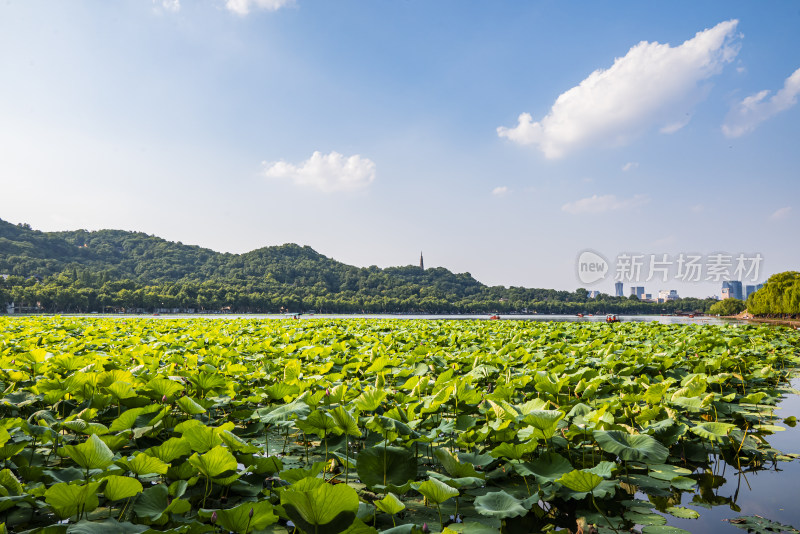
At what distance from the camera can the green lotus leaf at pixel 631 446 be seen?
229cm

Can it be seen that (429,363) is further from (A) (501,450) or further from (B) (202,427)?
(B) (202,427)

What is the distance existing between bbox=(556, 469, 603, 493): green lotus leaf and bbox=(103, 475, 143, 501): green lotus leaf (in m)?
1.82

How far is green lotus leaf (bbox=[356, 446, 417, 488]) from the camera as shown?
7.23 ft

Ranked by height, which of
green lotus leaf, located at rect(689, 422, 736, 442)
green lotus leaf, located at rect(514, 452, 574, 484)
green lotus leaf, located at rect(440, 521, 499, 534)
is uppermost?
green lotus leaf, located at rect(689, 422, 736, 442)

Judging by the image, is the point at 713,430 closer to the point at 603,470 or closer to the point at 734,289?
the point at 603,470

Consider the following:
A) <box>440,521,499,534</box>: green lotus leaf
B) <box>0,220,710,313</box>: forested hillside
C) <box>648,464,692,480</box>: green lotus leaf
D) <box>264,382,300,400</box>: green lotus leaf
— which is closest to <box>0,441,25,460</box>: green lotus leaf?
<box>264,382,300,400</box>: green lotus leaf

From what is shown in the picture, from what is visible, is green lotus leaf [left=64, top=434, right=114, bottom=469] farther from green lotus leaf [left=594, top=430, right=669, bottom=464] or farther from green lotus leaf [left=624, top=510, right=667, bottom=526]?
green lotus leaf [left=624, top=510, right=667, bottom=526]

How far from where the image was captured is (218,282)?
262 feet

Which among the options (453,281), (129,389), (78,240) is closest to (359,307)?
(453,281)

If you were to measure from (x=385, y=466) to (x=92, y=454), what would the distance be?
1.37 metres

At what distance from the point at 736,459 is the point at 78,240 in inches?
4658

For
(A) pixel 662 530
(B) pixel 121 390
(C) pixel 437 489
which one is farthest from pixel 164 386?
(A) pixel 662 530

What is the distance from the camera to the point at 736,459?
3316mm

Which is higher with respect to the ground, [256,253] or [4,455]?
[256,253]
